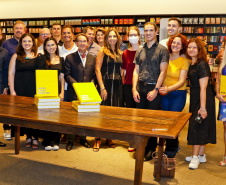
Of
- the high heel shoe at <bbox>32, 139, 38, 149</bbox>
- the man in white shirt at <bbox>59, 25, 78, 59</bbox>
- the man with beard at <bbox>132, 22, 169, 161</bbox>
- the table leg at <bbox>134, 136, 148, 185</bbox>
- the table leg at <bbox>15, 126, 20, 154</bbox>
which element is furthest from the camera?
the man in white shirt at <bbox>59, 25, 78, 59</bbox>

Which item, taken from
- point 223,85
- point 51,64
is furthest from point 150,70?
point 51,64

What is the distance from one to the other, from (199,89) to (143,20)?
783cm

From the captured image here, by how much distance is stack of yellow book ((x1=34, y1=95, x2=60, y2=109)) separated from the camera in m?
2.72

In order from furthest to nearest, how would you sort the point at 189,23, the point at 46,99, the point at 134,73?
the point at 189,23 < the point at 134,73 < the point at 46,99

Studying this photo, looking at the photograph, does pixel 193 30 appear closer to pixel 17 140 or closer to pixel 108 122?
pixel 17 140

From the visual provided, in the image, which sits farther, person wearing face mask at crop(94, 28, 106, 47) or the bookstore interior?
the bookstore interior

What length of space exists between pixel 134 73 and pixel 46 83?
1132 mm

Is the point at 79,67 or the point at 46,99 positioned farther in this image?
the point at 79,67

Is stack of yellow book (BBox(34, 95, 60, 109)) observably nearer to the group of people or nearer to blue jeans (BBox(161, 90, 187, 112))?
→ the group of people

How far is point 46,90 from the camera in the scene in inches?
111

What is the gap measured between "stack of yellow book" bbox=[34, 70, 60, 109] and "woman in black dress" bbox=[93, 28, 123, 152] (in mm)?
952

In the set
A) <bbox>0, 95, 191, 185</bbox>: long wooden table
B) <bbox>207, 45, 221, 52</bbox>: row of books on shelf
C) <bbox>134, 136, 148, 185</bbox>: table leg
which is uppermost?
<bbox>207, 45, 221, 52</bbox>: row of books on shelf

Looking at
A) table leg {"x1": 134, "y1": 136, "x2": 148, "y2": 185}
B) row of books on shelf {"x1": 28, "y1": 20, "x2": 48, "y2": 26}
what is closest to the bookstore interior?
row of books on shelf {"x1": 28, "y1": 20, "x2": 48, "y2": 26}

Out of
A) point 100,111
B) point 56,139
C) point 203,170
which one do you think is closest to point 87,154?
point 56,139
